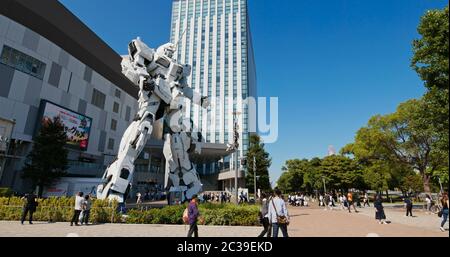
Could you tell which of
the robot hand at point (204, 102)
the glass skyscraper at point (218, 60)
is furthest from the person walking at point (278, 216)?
the glass skyscraper at point (218, 60)

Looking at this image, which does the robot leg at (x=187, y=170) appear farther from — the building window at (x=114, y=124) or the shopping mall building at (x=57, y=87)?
the building window at (x=114, y=124)

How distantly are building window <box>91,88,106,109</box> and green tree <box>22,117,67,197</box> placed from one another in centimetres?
1083

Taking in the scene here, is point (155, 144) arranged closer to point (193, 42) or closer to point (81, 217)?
point (81, 217)

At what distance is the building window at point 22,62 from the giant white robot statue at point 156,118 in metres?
17.6

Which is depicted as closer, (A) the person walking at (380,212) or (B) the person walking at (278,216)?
(B) the person walking at (278,216)

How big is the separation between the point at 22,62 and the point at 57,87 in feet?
15.2

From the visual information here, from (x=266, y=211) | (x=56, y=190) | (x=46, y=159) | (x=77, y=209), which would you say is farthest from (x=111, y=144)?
(x=266, y=211)

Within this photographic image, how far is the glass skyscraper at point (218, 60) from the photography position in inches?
2611

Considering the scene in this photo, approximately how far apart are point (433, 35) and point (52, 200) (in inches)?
846

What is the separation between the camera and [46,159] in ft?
80.2

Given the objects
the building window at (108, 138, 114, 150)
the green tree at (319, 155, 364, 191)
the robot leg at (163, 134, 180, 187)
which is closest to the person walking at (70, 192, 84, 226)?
the robot leg at (163, 134, 180, 187)

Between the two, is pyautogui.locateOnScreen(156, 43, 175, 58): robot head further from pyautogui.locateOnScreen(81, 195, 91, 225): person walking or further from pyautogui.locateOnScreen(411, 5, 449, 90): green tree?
pyautogui.locateOnScreen(411, 5, 449, 90): green tree

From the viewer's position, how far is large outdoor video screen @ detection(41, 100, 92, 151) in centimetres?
2723
